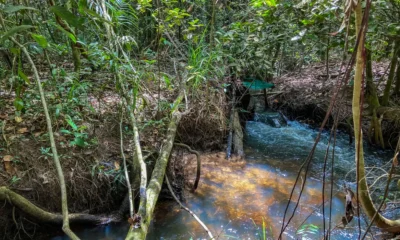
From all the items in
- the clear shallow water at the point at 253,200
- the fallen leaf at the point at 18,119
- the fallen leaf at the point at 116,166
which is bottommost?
the clear shallow water at the point at 253,200

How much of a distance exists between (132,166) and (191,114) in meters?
1.42

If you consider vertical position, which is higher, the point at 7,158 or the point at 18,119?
the point at 18,119

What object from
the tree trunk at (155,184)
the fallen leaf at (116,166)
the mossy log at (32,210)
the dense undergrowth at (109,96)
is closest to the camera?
the tree trunk at (155,184)

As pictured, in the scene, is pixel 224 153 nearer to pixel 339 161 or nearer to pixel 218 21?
pixel 339 161

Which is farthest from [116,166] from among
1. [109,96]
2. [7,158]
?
[109,96]

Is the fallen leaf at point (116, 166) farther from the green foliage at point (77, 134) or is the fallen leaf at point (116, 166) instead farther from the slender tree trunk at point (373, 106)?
the slender tree trunk at point (373, 106)

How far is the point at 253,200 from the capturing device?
310 cm

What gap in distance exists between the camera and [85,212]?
2457mm

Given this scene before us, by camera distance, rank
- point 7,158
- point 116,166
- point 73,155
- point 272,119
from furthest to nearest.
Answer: point 272,119 → point 116,166 → point 73,155 → point 7,158

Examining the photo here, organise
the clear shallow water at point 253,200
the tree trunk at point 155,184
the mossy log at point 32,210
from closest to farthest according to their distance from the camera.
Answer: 1. the tree trunk at point 155,184
2. the mossy log at point 32,210
3. the clear shallow water at point 253,200

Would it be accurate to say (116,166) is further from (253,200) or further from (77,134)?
(253,200)

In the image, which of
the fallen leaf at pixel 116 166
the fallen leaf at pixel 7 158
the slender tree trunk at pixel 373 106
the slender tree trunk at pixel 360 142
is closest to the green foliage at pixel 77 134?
the fallen leaf at pixel 116 166

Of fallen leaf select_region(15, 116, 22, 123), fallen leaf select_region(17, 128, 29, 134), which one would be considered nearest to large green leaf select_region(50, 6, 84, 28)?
fallen leaf select_region(17, 128, 29, 134)

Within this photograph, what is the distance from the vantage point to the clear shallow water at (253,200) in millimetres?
2598
